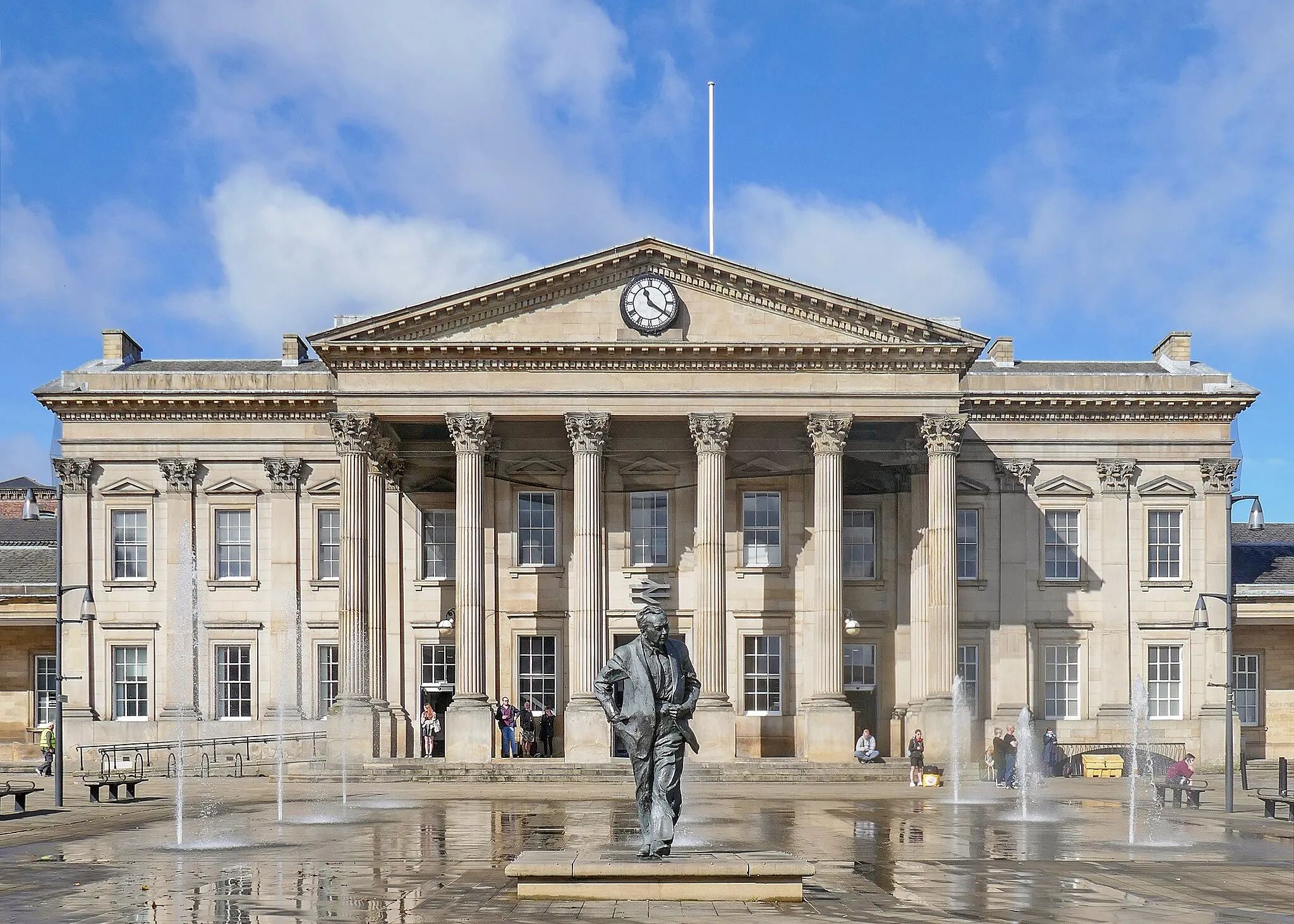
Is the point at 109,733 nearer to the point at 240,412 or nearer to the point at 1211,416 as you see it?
the point at 240,412

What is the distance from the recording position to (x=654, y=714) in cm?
1611

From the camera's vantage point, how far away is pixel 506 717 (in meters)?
42.7

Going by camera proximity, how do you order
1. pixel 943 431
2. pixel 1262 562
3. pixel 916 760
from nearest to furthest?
pixel 916 760 → pixel 943 431 → pixel 1262 562

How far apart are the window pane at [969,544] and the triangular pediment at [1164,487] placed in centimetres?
551

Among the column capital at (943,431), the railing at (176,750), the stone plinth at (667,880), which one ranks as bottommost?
the railing at (176,750)

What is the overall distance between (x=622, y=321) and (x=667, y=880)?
28.7m

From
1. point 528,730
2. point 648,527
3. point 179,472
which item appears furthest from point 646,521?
point 179,472

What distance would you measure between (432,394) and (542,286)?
446cm

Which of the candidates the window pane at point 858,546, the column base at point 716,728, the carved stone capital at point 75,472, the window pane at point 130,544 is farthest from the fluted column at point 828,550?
the carved stone capital at point 75,472

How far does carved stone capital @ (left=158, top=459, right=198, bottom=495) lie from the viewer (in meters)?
47.7

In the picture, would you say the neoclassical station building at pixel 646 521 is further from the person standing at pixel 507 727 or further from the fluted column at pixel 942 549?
the person standing at pixel 507 727

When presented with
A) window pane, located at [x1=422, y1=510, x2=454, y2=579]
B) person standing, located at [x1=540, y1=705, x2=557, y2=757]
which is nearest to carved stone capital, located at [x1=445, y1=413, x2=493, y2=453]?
window pane, located at [x1=422, y1=510, x2=454, y2=579]

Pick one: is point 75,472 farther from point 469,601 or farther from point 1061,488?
point 1061,488

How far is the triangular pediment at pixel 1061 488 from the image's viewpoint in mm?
47719
